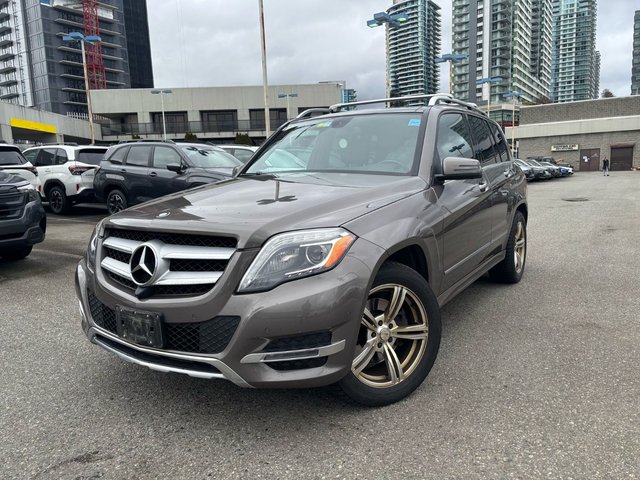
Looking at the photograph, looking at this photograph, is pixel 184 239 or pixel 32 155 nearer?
pixel 184 239

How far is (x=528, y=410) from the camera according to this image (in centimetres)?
270

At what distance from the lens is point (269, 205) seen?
8.89ft

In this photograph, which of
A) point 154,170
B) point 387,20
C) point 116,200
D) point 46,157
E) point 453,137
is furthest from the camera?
point 387,20

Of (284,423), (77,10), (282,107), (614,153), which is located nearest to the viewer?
(284,423)

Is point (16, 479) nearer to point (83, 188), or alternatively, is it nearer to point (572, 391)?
point (572, 391)

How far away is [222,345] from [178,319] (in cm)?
25

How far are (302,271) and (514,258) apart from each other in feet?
11.7

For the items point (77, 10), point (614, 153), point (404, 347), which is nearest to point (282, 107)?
point (614, 153)

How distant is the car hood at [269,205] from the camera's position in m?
2.43

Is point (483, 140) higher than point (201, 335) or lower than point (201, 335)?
higher

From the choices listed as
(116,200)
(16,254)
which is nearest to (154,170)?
(116,200)

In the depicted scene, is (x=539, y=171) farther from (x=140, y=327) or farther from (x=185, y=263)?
(x=140, y=327)

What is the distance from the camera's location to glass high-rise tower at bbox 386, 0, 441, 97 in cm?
3562

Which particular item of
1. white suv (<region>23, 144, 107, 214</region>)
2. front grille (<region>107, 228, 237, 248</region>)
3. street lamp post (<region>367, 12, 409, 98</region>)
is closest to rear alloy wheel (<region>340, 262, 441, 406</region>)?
front grille (<region>107, 228, 237, 248</region>)
